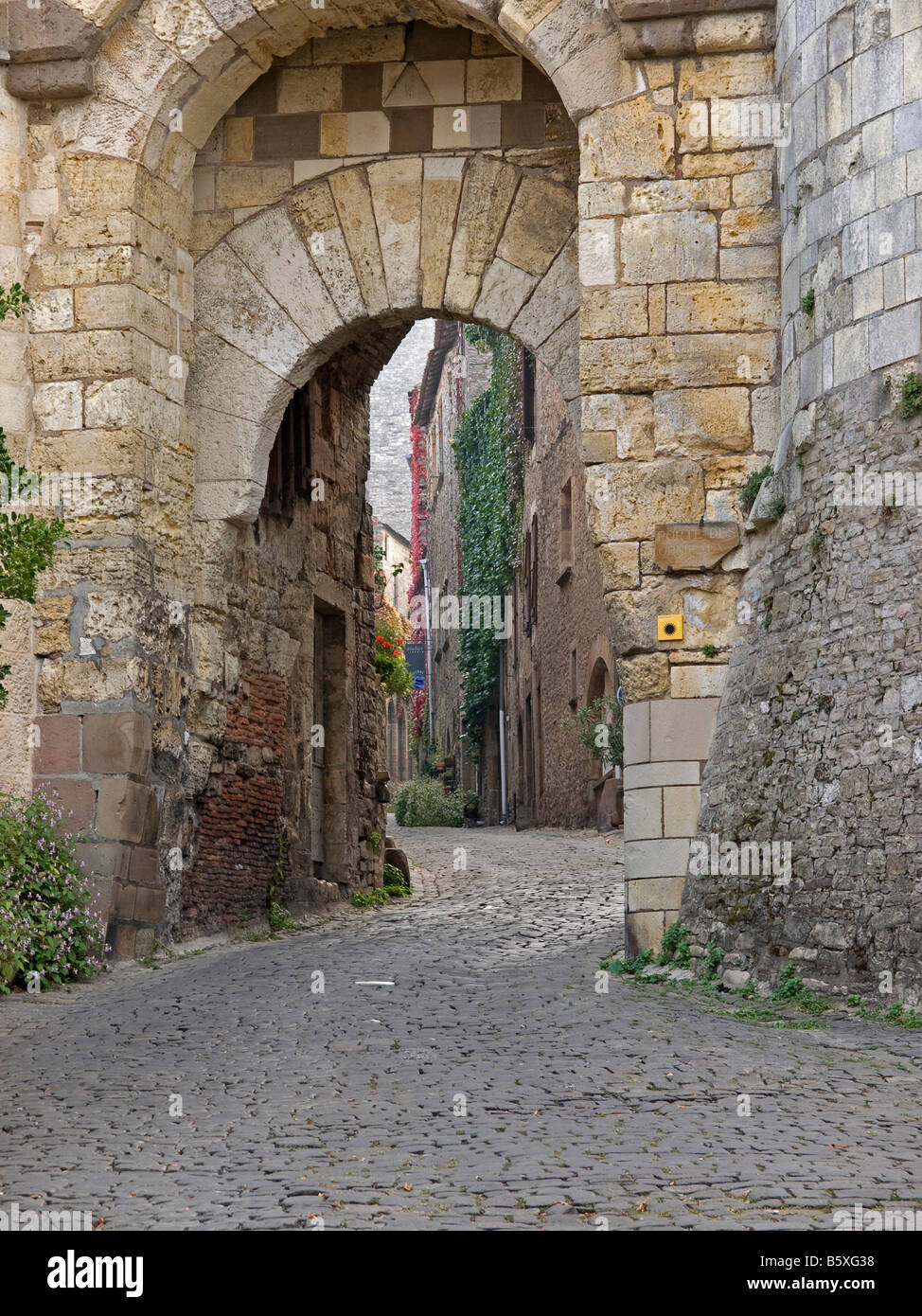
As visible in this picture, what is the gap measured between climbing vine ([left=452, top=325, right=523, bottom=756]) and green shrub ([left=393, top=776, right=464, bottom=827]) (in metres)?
3.02

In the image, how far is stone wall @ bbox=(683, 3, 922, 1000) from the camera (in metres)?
6.98

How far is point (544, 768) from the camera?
20875 millimetres

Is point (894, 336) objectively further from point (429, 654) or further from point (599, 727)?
point (429, 654)

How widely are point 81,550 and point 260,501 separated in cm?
126

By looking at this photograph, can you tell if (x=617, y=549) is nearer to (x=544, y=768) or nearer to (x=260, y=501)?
(x=260, y=501)

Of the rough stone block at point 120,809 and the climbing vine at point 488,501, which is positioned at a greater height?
the climbing vine at point 488,501

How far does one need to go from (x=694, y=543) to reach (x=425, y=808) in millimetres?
14171

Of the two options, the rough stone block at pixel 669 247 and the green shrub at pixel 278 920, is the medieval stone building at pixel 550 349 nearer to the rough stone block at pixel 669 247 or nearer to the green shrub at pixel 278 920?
the rough stone block at pixel 669 247

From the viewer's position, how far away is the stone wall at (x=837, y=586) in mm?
6980

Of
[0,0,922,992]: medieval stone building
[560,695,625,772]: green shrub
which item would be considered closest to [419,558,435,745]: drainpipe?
[560,695,625,772]: green shrub

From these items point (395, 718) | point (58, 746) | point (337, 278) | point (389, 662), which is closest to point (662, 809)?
point (58, 746)

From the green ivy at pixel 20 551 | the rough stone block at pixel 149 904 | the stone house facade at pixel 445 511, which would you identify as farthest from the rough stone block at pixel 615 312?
the stone house facade at pixel 445 511

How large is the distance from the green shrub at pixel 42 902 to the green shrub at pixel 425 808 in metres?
13.8

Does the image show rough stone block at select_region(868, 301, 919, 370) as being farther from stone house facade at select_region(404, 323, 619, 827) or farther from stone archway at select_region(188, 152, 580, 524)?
stone house facade at select_region(404, 323, 619, 827)
